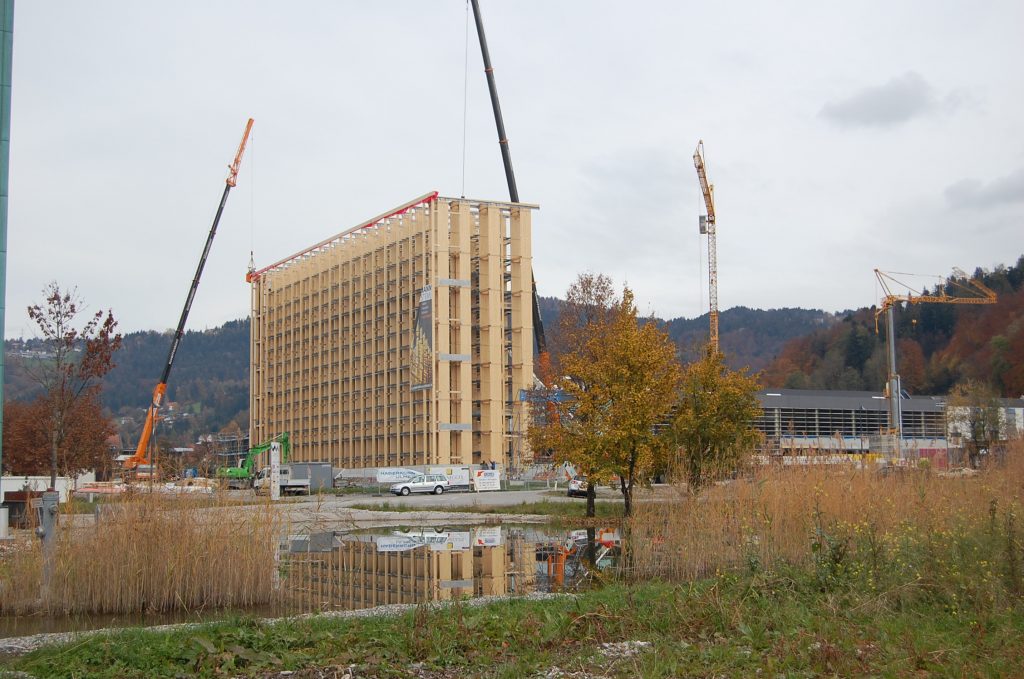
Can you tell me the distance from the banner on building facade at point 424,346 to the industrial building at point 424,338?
98 mm

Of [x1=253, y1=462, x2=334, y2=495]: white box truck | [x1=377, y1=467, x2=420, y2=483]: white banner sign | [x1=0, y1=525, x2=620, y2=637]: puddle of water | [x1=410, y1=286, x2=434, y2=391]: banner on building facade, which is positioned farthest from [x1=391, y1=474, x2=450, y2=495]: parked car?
[x1=0, y1=525, x2=620, y2=637]: puddle of water

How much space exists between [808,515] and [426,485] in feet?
134

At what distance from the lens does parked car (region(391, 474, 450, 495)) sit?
170 feet

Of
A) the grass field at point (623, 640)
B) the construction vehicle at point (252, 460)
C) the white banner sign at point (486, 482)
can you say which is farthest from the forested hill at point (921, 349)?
the grass field at point (623, 640)

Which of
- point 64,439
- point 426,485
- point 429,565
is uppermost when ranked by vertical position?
point 64,439

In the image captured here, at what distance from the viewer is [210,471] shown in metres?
14.5

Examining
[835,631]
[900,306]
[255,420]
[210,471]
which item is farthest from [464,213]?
[900,306]

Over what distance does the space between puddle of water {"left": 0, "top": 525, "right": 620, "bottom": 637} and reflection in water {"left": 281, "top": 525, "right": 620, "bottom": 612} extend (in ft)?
0.05

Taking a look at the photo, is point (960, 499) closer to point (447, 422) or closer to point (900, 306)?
point (447, 422)

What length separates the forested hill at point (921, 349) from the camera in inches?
4104

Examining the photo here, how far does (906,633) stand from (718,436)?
1825 centimetres

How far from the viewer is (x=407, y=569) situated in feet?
58.0

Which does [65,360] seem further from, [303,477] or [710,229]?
[710,229]

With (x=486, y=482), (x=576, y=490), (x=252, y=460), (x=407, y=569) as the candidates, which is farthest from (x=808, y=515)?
(x=252, y=460)
